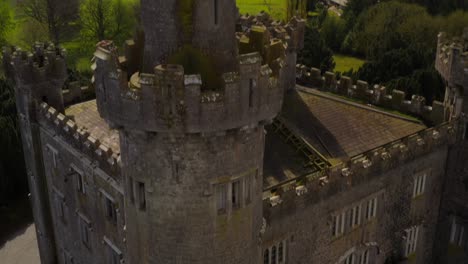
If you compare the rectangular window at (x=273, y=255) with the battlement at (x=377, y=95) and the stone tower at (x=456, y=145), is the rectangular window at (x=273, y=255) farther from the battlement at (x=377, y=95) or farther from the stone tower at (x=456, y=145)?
the battlement at (x=377, y=95)

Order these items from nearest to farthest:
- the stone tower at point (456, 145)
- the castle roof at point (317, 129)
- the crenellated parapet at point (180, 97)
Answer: the crenellated parapet at point (180, 97), the castle roof at point (317, 129), the stone tower at point (456, 145)

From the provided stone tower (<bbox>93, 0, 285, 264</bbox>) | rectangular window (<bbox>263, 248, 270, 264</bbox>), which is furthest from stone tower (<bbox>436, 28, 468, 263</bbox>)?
stone tower (<bbox>93, 0, 285, 264</bbox>)

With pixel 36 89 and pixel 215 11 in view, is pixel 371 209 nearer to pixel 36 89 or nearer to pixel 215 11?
pixel 215 11

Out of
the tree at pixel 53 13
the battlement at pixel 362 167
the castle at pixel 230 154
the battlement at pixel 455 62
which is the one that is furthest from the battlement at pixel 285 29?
the tree at pixel 53 13

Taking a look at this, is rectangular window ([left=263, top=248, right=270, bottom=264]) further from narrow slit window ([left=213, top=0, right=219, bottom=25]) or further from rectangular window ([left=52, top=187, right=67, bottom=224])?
rectangular window ([left=52, top=187, right=67, bottom=224])

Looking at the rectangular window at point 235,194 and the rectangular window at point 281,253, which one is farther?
the rectangular window at point 281,253

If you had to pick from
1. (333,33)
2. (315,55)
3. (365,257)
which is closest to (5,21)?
(315,55)

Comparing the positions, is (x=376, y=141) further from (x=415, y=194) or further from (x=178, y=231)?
(x=178, y=231)

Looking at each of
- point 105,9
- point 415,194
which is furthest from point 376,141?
point 105,9
